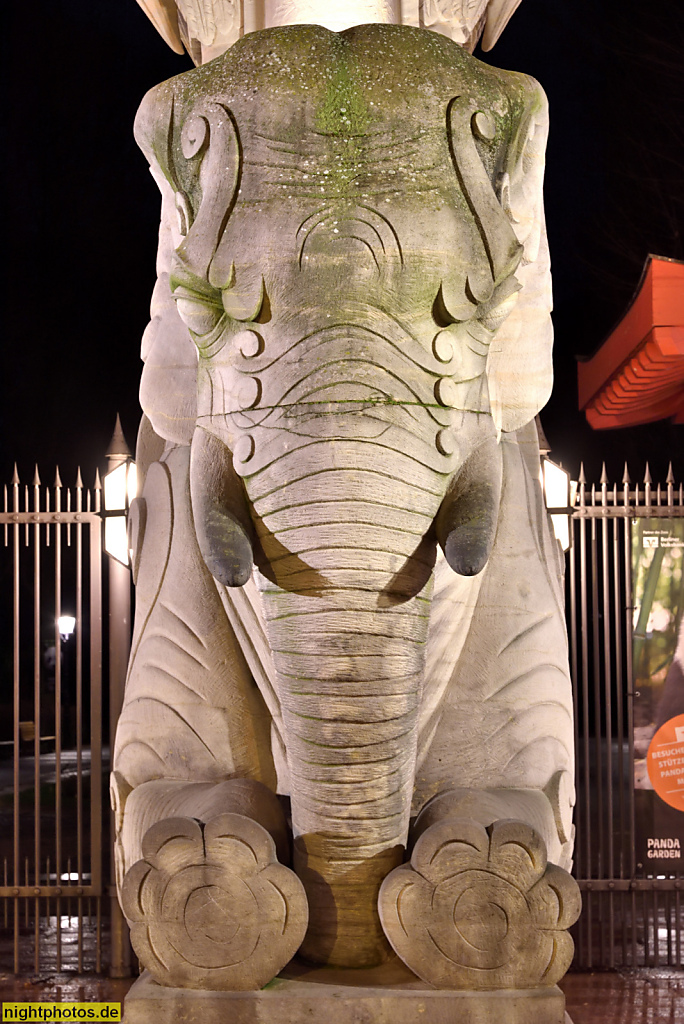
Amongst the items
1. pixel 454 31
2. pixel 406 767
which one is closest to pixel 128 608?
pixel 454 31

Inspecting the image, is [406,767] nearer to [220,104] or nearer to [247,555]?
[247,555]

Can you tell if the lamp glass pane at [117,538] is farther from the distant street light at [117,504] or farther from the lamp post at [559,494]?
the lamp post at [559,494]

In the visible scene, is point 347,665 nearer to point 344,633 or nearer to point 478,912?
point 344,633

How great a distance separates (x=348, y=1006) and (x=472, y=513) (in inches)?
29.8

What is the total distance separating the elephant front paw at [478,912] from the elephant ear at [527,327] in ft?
2.69

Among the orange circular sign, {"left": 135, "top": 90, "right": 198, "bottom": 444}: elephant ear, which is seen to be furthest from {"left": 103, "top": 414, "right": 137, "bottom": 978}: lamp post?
{"left": 135, "top": 90, "right": 198, "bottom": 444}: elephant ear

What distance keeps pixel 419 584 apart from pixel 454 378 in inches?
12.8

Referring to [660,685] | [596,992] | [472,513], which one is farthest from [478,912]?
[660,685]

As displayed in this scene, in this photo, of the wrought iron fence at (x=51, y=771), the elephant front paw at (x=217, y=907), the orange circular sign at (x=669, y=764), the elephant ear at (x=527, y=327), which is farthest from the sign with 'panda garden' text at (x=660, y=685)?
the elephant front paw at (x=217, y=907)

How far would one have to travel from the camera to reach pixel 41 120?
15.5 metres

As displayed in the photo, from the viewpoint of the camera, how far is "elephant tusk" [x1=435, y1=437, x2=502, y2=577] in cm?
176

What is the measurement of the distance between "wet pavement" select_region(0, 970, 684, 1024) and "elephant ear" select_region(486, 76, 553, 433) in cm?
356

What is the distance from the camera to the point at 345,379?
180 centimetres

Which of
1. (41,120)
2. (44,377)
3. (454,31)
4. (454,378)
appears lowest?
(454,378)
